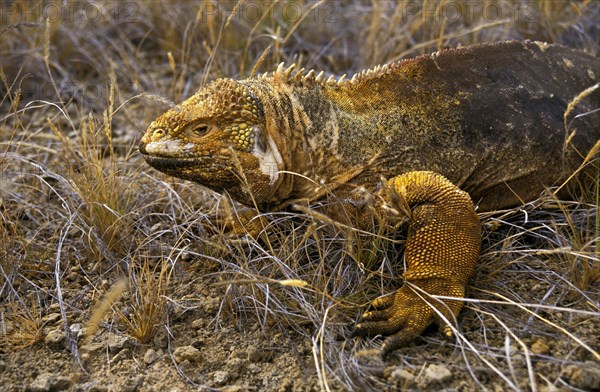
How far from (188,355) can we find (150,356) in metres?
0.22

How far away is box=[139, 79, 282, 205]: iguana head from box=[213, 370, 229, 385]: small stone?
3.61 feet

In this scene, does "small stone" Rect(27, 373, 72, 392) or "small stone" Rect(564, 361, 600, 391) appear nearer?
"small stone" Rect(564, 361, 600, 391)

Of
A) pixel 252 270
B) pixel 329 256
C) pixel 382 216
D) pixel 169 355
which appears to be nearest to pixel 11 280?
pixel 169 355

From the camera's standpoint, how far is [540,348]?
11.3 ft

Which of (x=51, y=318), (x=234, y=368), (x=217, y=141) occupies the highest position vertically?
(x=217, y=141)

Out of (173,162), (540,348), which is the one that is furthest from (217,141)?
(540,348)

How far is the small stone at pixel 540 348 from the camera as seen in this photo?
344 centimetres

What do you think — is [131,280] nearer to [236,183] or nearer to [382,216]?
[236,183]

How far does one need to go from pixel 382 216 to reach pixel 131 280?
1641 mm

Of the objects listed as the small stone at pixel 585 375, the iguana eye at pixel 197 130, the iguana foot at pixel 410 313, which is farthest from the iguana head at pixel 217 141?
the small stone at pixel 585 375

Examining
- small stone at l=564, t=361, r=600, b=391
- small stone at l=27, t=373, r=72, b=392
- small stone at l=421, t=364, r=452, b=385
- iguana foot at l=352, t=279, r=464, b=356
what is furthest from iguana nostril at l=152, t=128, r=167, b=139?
small stone at l=564, t=361, r=600, b=391

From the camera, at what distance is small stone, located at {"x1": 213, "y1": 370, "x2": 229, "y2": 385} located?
11.5 feet

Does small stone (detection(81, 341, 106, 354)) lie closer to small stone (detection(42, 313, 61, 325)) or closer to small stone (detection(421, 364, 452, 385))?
small stone (detection(42, 313, 61, 325))

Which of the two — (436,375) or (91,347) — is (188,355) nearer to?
(91,347)
